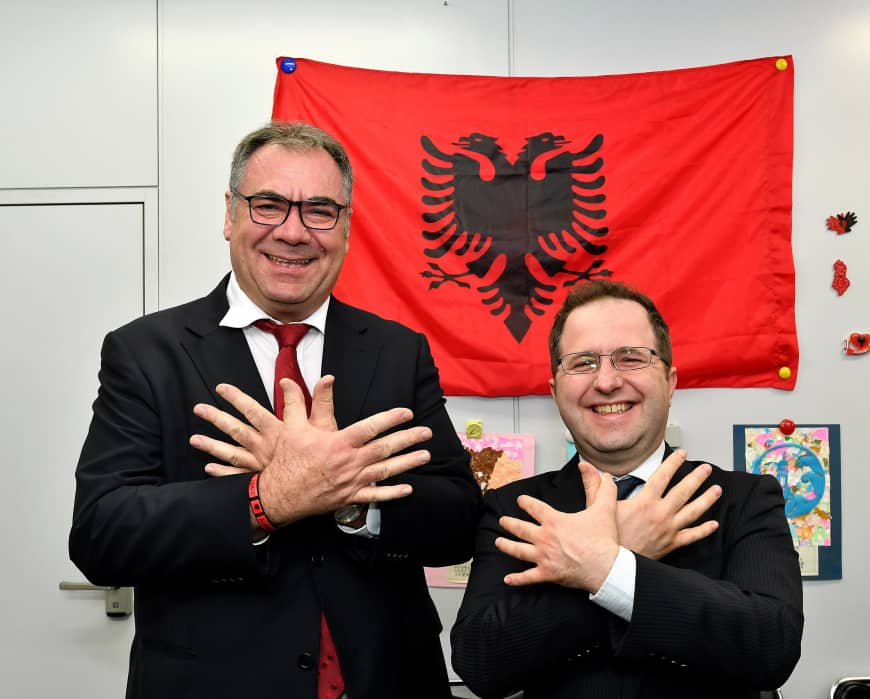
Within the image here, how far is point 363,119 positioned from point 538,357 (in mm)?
937

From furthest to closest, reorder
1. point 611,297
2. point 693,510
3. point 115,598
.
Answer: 1. point 115,598
2. point 611,297
3. point 693,510

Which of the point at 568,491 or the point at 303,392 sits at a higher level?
the point at 303,392

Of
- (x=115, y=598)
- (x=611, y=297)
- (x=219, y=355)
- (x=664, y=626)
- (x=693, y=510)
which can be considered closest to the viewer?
(x=664, y=626)

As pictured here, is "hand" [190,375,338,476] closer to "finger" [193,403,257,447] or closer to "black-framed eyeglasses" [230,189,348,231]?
"finger" [193,403,257,447]

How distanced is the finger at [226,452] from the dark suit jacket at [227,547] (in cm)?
3

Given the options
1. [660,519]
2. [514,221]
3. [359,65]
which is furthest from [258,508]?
[359,65]

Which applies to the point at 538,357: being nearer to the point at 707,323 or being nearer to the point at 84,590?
the point at 707,323

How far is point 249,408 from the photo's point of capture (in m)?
1.22

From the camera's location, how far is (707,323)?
8.23ft

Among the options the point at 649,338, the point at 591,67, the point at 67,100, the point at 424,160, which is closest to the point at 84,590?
the point at 67,100

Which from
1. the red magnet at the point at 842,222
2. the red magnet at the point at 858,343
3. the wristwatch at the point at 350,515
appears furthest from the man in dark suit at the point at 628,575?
the red magnet at the point at 842,222

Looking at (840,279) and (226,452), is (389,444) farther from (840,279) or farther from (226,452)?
(840,279)

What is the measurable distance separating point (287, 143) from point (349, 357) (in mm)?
401

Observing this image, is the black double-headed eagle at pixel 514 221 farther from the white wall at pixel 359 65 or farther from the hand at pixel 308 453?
the hand at pixel 308 453
